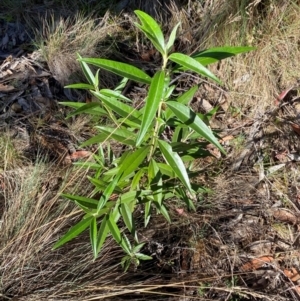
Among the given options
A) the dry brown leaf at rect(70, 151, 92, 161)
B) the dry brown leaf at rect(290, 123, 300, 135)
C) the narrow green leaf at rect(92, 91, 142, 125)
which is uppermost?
the narrow green leaf at rect(92, 91, 142, 125)

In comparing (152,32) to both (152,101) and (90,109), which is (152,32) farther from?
(90,109)

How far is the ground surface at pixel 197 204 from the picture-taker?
8.21 ft

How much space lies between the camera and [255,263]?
269cm

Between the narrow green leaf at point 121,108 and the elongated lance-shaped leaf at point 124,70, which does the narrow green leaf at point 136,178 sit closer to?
the narrow green leaf at point 121,108

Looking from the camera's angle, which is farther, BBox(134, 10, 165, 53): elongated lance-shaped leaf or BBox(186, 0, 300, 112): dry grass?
BBox(186, 0, 300, 112): dry grass

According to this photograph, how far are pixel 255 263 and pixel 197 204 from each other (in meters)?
0.43

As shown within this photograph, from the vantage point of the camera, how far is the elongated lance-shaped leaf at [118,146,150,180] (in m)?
2.00

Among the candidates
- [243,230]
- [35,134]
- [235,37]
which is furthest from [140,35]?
[243,230]

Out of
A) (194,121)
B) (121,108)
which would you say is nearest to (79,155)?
(121,108)

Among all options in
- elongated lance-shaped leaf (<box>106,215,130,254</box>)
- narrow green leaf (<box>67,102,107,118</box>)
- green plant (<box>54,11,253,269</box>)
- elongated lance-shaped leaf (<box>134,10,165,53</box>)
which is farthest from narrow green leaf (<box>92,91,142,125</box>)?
elongated lance-shaped leaf (<box>106,215,130,254</box>)

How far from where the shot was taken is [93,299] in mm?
2363

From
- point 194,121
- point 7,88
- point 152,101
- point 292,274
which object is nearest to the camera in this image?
point 152,101

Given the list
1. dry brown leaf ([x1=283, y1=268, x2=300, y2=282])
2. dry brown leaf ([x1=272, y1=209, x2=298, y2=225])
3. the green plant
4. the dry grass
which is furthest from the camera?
the dry grass

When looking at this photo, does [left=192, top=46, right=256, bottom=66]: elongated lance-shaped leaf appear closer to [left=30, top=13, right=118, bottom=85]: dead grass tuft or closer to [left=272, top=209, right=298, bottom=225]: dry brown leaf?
[left=272, top=209, right=298, bottom=225]: dry brown leaf
